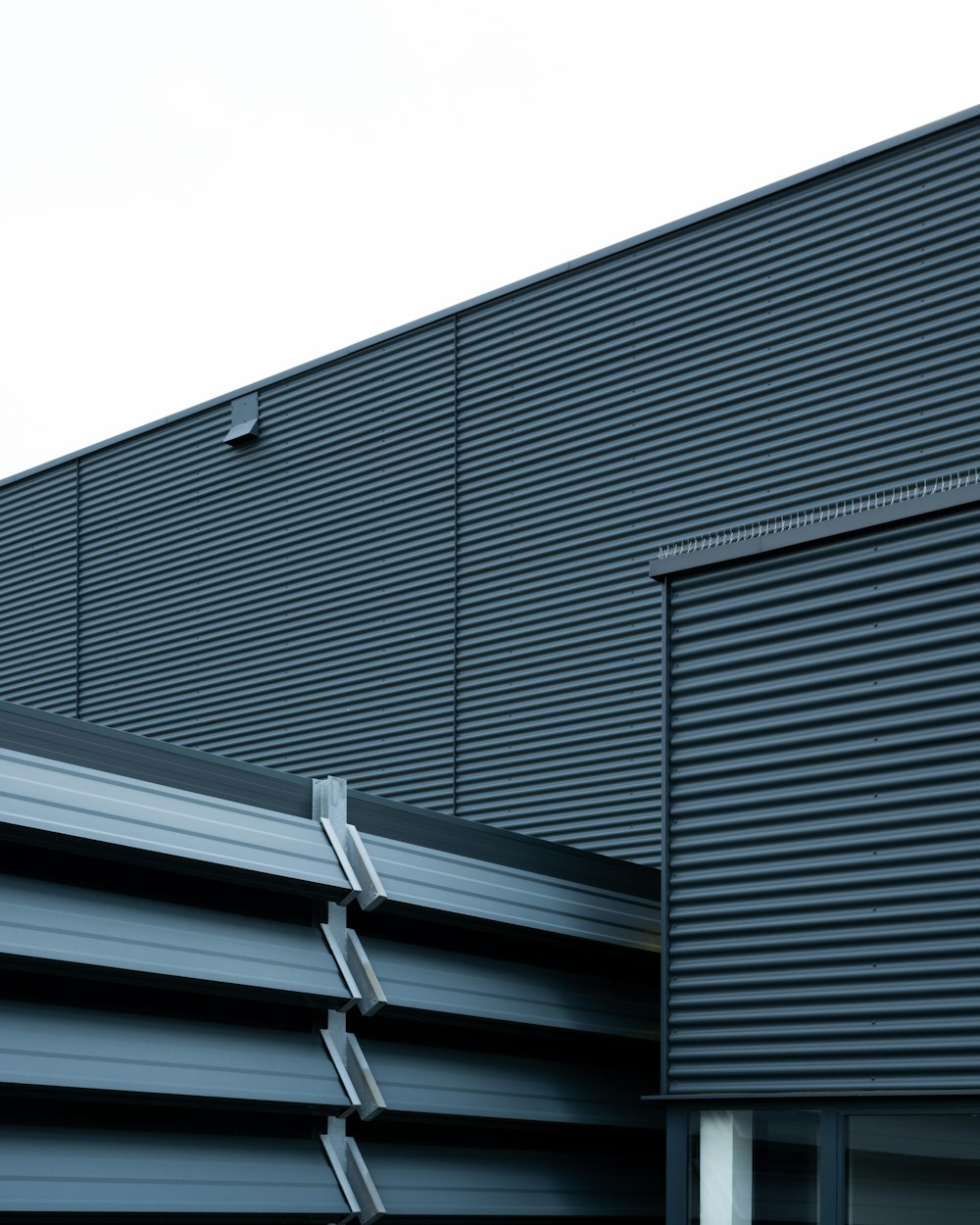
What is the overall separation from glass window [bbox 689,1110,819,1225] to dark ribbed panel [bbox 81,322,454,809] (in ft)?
24.8

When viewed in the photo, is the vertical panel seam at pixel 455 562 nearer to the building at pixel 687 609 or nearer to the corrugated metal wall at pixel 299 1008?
the building at pixel 687 609

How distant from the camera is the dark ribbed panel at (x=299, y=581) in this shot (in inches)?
708

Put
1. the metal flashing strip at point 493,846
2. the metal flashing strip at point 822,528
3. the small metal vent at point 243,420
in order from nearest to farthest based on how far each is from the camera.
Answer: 1. the metal flashing strip at point 822,528
2. the metal flashing strip at point 493,846
3. the small metal vent at point 243,420

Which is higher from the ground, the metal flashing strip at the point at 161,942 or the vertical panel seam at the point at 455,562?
the vertical panel seam at the point at 455,562

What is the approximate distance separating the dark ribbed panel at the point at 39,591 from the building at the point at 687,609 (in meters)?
0.07

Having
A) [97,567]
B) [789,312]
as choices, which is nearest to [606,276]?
[789,312]

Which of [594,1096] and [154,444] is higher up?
[154,444]

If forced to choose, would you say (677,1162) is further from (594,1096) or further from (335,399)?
(335,399)

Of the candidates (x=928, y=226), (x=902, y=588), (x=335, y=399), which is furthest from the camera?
(x=335, y=399)

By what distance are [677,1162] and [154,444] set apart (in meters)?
14.0

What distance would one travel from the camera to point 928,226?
14562 millimetres

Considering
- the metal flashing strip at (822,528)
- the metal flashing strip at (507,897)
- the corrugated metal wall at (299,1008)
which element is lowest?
the corrugated metal wall at (299,1008)

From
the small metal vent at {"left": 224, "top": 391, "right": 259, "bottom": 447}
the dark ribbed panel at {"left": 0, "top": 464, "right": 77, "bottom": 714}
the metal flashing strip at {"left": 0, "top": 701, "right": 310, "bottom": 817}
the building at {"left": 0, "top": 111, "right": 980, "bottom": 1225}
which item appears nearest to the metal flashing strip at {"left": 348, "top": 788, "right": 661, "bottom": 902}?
the metal flashing strip at {"left": 0, "top": 701, "right": 310, "bottom": 817}

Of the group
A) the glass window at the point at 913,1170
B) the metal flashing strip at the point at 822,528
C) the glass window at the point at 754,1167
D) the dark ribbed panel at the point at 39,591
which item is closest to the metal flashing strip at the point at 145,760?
the metal flashing strip at the point at 822,528
